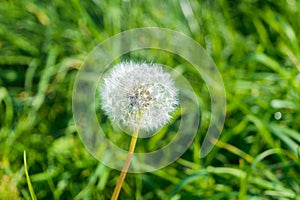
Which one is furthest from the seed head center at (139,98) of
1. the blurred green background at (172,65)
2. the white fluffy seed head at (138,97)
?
the blurred green background at (172,65)

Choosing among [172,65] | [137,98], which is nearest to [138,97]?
[137,98]

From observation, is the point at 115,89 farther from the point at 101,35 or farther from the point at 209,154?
the point at 101,35

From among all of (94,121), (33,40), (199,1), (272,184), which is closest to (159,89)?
(272,184)

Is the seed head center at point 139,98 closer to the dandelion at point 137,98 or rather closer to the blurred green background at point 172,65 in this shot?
the dandelion at point 137,98

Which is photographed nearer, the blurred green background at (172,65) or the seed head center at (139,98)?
the seed head center at (139,98)

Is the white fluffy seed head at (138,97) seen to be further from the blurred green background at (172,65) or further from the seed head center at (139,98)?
the blurred green background at (172,65)

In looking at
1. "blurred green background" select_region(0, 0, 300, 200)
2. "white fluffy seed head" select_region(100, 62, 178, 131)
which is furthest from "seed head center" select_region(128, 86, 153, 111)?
"blurred green background" select_region(0, 0, 300, 200)

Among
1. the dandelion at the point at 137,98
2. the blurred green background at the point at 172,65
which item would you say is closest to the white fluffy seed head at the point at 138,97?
the dandelion at the point at 137,98

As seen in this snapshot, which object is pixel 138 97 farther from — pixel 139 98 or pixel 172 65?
pixel 172 65
